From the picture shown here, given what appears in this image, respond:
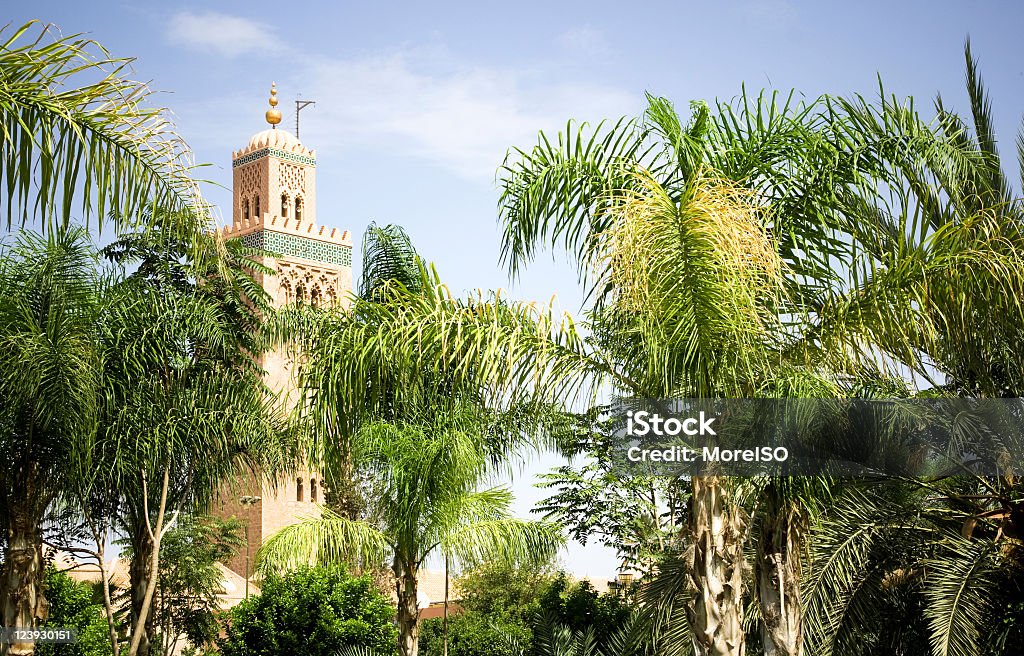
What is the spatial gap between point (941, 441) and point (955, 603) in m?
1.54

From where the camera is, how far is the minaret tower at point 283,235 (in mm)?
37219

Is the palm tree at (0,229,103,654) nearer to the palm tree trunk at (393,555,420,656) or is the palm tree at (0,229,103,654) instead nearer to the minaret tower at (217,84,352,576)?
the palm tree trunk at (393,555,420,656)

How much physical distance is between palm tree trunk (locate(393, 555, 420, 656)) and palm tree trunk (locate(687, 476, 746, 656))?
548cm

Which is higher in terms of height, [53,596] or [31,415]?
[31,415]

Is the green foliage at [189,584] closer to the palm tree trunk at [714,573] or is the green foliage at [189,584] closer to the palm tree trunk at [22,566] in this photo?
the palm tree trunk at [22,566]

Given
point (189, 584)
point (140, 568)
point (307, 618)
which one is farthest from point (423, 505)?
point (189, 584)

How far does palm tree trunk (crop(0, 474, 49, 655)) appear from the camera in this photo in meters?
11.9

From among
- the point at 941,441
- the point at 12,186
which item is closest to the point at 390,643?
the point at 941,441

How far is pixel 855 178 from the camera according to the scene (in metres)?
7.53

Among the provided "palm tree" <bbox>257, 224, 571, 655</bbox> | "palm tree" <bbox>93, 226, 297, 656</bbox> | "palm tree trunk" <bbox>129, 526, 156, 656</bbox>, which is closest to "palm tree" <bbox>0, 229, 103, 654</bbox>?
"palm tree" <bbox>93, 226, 297, 656</bbox>

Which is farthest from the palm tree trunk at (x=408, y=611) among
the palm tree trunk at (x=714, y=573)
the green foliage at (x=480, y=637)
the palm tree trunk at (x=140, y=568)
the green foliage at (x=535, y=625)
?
the green foliage at (x=480, y=637)

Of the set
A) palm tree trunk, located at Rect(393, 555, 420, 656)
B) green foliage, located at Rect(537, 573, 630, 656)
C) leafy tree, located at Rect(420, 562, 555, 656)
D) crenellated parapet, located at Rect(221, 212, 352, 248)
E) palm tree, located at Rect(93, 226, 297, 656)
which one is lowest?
leafy tree, located at Rect(420, 562, 555, 656)

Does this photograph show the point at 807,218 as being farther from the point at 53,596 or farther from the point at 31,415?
the point at 53,596

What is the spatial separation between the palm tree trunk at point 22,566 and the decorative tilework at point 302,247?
25.2 metres
